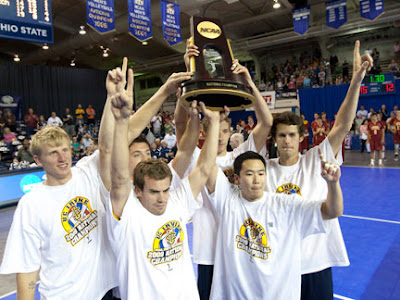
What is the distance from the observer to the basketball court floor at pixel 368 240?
3525 millimetres

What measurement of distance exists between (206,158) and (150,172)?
16.6 inches

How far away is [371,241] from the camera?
476 cm

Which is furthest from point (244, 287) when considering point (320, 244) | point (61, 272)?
point (61, 272)

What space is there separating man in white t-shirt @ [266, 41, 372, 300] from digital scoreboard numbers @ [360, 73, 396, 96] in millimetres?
15750

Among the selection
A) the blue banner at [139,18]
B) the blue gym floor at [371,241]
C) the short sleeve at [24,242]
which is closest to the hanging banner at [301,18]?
the blue banner at [139,18]

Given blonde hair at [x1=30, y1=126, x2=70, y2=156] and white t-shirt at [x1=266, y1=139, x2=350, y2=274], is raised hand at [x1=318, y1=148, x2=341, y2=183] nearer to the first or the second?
white t-shirt at [x1=266, y1=139, x2=350, y2=274]

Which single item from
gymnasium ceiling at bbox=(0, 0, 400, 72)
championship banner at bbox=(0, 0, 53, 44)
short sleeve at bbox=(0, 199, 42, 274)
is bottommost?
short sleeve at bbox=(0, 199, 42, 274)

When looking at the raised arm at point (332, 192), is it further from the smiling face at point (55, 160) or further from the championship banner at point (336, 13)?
the championship banner at point (336, 13)

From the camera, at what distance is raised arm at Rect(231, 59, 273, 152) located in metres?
2.19

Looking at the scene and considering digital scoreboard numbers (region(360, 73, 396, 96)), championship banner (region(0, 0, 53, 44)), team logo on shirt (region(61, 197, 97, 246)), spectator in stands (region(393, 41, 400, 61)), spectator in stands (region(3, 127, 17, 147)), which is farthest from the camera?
spectator in stands (region(393, 41, 400, 61))

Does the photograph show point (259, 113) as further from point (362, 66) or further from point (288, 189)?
point (362, 66)

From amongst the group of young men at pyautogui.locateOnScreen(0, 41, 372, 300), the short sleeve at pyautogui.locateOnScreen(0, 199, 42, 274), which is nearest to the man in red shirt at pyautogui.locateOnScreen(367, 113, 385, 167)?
the group of young men at pyautogui.locateOnScreen(0, 41, 372, 300)

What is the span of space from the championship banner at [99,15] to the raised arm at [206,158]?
8078 mm

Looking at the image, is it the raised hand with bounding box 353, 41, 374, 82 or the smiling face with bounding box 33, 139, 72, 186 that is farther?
the raised hand with bounding box 353, 41, 374, 82
